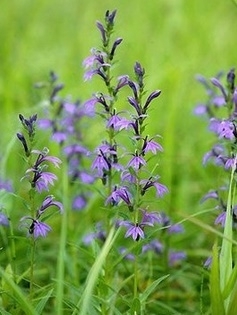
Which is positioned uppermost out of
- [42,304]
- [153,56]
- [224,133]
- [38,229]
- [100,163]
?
[153,56]

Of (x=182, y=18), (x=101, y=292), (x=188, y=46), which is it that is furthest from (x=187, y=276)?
(x=182, y=18)

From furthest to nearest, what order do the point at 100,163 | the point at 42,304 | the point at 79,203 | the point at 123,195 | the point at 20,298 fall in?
the point at 79,203
the point at 100,163
the point at 123,195
the point at 42,304
the point at 20,298

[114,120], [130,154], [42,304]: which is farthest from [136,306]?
[114,120]

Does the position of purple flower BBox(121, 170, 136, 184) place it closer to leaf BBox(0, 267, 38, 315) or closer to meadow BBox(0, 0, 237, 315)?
meadow BBox(0, 0, 237, 315)

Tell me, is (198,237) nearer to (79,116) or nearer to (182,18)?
(79,116)

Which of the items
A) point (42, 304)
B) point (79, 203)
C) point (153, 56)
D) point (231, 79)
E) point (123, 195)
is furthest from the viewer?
point (153, 56)

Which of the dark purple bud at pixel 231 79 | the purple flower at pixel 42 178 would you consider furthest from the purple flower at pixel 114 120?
the dark purple bud at pixel 231 79

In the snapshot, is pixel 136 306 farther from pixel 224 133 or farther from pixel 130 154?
pixel 224 133

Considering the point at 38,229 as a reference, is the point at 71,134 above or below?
above
